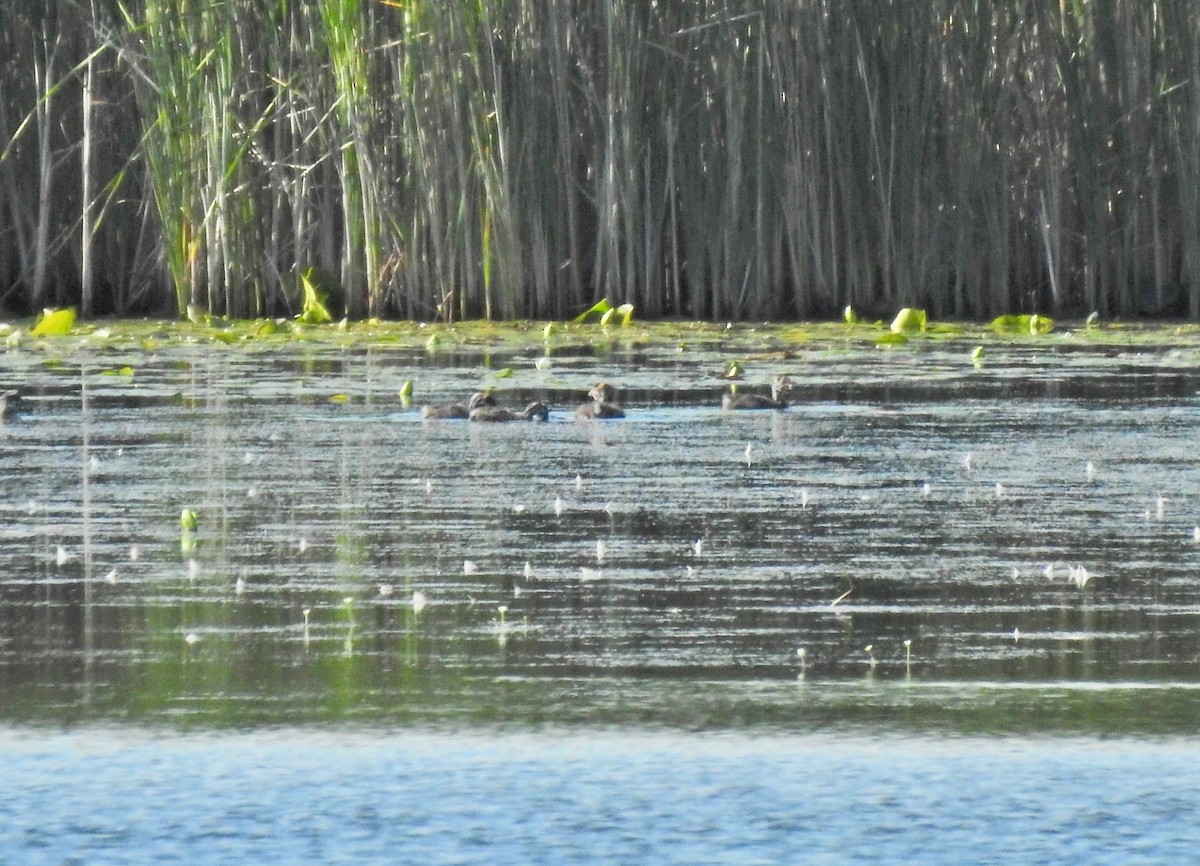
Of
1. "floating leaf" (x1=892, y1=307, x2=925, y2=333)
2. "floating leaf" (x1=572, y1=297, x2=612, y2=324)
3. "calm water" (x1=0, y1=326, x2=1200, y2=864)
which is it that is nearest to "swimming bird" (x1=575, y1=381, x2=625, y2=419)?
"calm water" (x1=0, y1=326, x2=1200, y2=864)

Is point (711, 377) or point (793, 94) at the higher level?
point (793, 94)

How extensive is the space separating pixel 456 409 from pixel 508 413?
0.24 meters

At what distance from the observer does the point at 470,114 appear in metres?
14.3

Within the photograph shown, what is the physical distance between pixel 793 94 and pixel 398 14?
2.40 metres

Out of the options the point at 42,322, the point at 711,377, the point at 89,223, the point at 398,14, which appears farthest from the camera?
the point at 89,223

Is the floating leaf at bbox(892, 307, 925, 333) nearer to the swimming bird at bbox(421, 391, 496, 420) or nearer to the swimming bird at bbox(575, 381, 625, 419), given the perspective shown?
the swimming bird at bbox(575, 381, 625, 419)

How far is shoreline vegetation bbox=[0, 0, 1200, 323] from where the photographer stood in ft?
47.1

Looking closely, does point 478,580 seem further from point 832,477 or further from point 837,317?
point 837,317

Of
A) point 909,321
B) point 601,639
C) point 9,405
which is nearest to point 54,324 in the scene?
point 909,321

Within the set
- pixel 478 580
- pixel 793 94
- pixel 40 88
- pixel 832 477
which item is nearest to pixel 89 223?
pixel 40 88

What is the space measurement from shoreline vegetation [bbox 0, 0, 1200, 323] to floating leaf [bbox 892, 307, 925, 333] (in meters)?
1.28

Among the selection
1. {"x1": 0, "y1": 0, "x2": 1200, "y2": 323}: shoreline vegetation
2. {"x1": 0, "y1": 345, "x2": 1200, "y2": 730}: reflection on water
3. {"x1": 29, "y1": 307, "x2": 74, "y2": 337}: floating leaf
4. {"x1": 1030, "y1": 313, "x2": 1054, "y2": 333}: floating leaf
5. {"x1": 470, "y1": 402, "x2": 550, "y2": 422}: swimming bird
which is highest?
{"x1": 0, "y1": 0, "x2": 1200, "y2": 323}: shoreline vegetation

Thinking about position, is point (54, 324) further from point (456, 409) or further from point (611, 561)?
point (611, 561)

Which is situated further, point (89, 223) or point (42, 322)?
point (89, 223)
